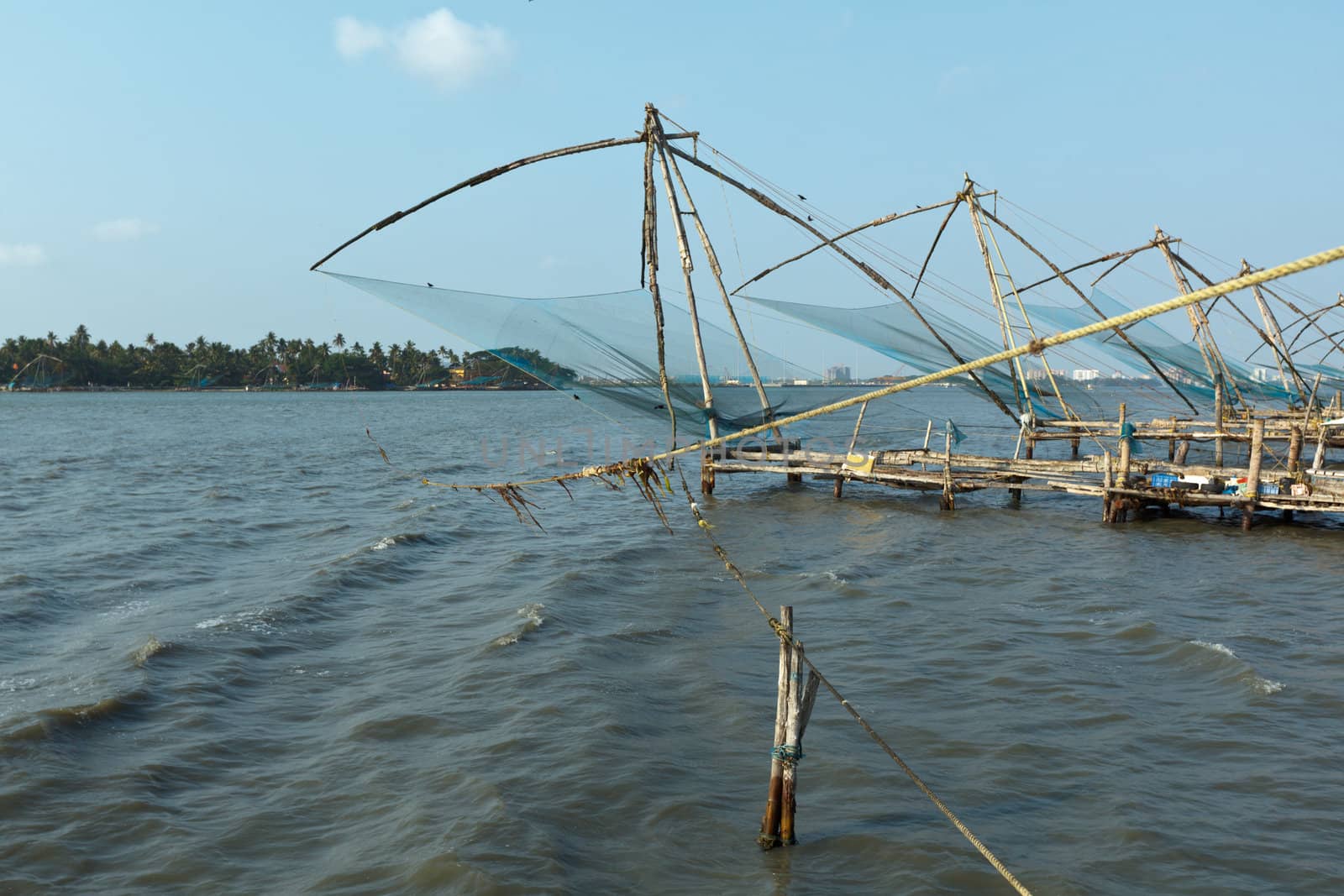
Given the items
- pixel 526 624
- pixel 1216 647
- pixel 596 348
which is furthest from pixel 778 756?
pixel 596 348

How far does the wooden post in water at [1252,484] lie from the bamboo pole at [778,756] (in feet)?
35.1

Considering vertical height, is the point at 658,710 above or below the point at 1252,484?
below

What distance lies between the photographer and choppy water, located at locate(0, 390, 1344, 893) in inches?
199

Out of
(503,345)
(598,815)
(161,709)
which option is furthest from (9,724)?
(503,345)

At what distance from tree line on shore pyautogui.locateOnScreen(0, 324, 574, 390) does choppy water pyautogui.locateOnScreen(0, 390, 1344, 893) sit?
85.7 meters

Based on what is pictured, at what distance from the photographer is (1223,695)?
7102 mm

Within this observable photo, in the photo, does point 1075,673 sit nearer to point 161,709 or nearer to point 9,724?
point 161,709

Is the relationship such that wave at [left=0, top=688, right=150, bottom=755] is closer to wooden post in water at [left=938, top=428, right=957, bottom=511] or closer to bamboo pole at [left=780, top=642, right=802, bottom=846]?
bamboo pole at [left=780, top=642, right=802, bottom=846]

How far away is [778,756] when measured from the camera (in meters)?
4.75

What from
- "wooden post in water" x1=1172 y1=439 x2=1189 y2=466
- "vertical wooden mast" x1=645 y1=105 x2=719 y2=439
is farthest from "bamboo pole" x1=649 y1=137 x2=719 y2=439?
"wooden post in water" x1=1172 y1=439 x2=1189 y2=466

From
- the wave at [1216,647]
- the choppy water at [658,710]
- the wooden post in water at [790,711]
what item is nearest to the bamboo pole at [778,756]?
the wooden post in water at [790,711]

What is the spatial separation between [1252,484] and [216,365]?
11290cm

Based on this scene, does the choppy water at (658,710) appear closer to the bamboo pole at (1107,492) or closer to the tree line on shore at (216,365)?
the bamboo pole at (1107,492)

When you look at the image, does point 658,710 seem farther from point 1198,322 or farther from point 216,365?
point 216,365
